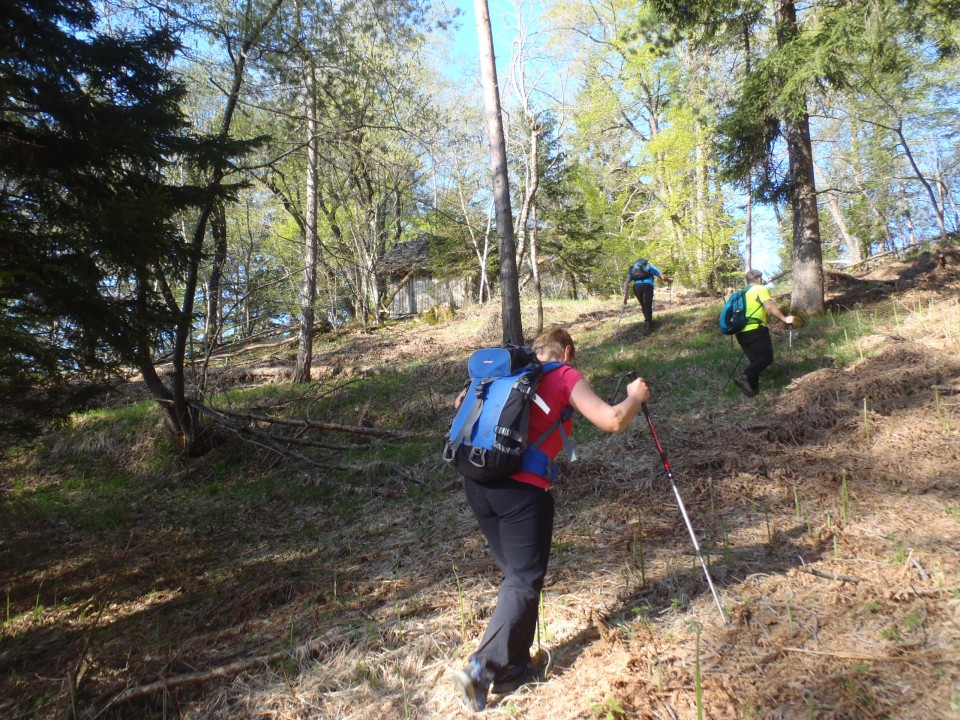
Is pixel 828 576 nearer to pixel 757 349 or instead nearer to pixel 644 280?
pixel 757 349

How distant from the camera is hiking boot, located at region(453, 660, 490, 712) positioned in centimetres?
269

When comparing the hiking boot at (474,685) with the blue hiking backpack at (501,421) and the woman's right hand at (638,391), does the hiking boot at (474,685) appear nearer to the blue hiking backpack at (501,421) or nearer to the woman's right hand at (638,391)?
the blue hiking backpack at (501,421)

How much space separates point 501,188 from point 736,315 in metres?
4.05

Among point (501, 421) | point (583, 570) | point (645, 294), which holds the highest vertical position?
point (645, 294)

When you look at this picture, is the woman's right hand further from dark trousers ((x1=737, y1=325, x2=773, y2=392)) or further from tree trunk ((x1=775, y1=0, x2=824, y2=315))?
tree trunk ((x1=775, y1=0, x2=824, y2=315))

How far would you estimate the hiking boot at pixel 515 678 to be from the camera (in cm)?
284

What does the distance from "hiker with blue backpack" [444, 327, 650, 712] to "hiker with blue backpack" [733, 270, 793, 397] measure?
554 cm

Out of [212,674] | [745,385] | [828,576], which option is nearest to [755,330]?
[745,385]

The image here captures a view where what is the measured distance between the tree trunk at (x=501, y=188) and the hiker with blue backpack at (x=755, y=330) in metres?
3.24

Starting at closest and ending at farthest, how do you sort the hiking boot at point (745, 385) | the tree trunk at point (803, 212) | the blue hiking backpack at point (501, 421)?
the blue hiking backpack at point (501, 421) < the hiking boot at point (745, 385) < the tree trunk at point (803, 212)

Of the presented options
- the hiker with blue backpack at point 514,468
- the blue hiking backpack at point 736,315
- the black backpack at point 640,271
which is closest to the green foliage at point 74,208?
the hiker with blue backpack at point 514,468

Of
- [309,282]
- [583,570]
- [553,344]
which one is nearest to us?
[553,344]

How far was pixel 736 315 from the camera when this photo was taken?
24.4 feet

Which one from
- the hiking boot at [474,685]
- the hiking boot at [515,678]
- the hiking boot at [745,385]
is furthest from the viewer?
the hiking boot at [745,385]
